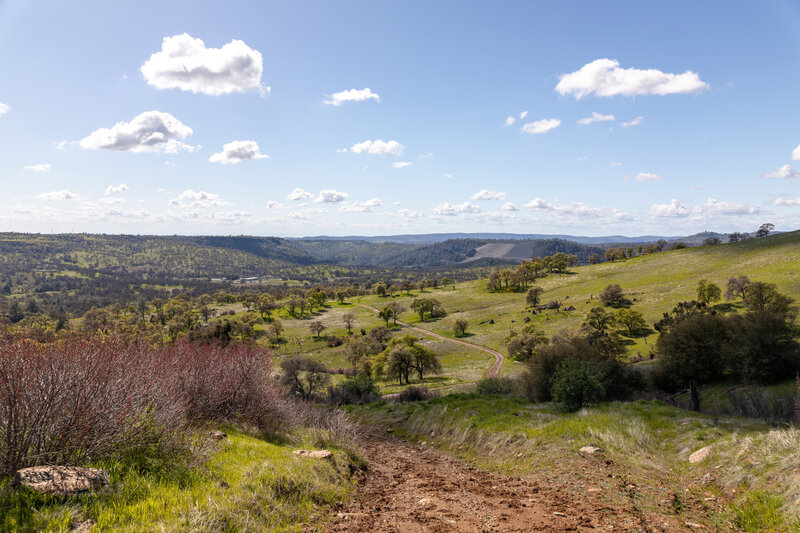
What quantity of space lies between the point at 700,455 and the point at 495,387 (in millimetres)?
23259

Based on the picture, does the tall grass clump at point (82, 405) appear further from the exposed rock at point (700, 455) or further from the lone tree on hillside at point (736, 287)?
the lone tree on hillside at point (736, 287)

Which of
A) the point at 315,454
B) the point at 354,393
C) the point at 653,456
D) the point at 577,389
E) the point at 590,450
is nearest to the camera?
the point at 315,454

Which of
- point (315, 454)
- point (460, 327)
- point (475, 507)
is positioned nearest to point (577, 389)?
point (475, 507)

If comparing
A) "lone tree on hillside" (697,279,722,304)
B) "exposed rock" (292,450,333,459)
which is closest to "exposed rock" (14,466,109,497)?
"exposed rock" (292,450,333,459)

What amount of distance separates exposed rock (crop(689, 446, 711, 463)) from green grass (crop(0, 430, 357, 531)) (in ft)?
33.6

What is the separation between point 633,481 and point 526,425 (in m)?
6.04

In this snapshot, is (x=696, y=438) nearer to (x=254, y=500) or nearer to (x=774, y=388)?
(x=254, y=500)

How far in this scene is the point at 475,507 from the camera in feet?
27.2

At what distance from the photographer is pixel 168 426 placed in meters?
8.27

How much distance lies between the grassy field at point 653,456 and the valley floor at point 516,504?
79 mm

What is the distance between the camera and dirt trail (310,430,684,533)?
281 inches

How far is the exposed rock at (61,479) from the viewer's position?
18.0ft

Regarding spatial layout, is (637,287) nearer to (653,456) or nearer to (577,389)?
(577,389)

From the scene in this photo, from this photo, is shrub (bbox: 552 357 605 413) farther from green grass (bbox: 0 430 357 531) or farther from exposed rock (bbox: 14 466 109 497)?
exposed rock (bbox: 14 466 109 497)
